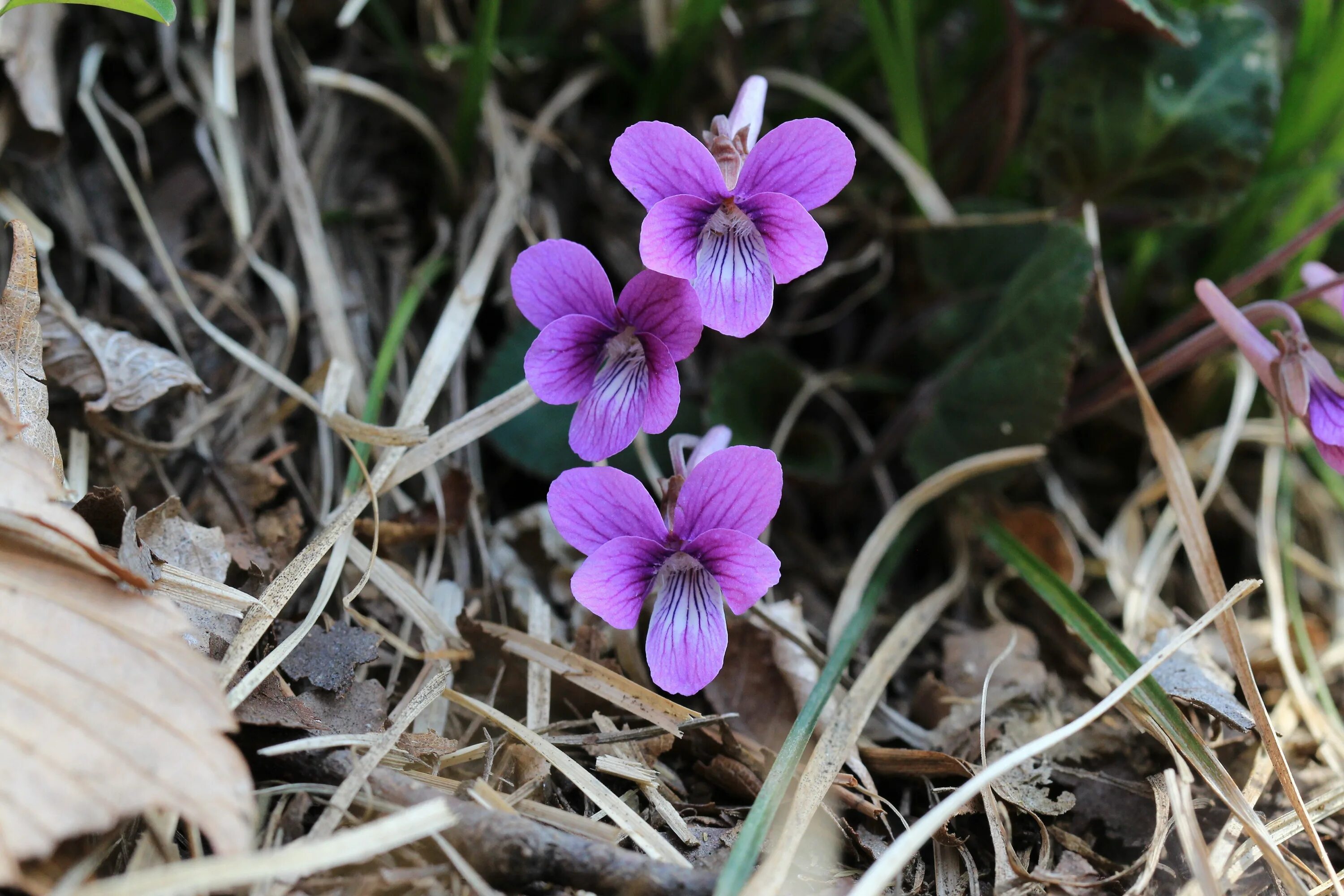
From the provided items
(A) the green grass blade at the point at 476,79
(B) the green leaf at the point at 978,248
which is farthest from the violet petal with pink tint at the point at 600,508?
(B) the green leaf at the point at 978,248

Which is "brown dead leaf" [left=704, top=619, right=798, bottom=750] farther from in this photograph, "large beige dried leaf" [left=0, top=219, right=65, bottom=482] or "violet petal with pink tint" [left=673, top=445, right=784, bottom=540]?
"large beige dried leaf" [left=0, top=219, right=65, bottom=482]

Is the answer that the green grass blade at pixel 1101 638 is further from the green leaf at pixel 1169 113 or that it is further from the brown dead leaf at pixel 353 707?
the brown dead leaf at pixel 353 707

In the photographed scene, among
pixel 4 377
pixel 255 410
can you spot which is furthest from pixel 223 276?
pixel 4 377

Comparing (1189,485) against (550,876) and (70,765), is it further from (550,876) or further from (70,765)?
(70,765)

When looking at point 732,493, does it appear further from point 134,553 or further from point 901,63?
point 901,63

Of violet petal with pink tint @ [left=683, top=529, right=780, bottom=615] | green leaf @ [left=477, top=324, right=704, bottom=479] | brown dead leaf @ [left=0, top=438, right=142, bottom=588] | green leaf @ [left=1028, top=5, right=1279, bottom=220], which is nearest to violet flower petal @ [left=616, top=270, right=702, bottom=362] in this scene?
violet petal with pink tint @ [left=683, top=529, right=780, bottom=615]
